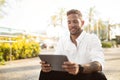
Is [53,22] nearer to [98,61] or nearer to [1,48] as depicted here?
[1,48]

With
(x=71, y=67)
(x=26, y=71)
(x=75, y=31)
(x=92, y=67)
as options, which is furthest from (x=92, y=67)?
(x=26, y=71)

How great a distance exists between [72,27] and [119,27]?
6186 cm

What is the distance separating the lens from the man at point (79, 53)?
3.38m

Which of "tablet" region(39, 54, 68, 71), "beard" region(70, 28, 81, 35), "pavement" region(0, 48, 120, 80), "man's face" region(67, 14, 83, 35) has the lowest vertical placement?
"pavement" region(0, 48, 120, 80)

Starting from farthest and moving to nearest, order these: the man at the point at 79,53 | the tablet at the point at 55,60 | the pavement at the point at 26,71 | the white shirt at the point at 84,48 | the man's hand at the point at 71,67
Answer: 1. the pavement at the point at 26,71
2. the white shirt at the point at 84,48
3. the man at the point at 79,53
4. the tablet at the point at 55,60
5. the man's hand at the point at 71,67

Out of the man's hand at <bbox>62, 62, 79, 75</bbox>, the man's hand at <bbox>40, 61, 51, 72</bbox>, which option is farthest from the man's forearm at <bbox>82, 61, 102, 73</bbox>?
the man's hand at <bbox>40, 61, 51, 72</bbox>

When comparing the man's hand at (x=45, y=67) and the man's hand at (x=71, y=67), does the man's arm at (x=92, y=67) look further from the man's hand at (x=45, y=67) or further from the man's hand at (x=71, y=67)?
the man's hand at (x=45, y=67)

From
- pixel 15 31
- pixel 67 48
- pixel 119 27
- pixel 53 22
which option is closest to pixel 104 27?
pixel 119 27

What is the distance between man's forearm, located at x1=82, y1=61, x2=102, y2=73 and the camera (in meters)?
3.29

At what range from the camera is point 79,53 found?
11.9 feet

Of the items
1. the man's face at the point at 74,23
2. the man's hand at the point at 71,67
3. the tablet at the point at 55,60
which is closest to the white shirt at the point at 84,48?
the man's face at the point at 74,23

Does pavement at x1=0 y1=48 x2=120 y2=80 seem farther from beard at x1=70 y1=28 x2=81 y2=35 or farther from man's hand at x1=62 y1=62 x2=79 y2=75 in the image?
man's hand at x1=62 y1=62 x2=79 y2=75

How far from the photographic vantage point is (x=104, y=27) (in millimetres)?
63000

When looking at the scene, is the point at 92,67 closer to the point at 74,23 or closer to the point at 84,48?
the point at 84,48
